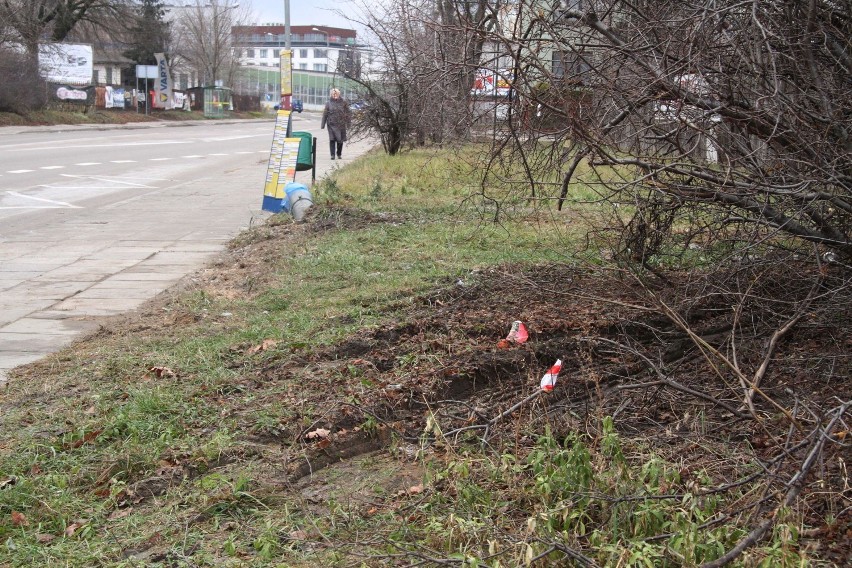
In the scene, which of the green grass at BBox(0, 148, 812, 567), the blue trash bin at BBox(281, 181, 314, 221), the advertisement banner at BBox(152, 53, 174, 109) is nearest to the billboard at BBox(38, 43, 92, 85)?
the advertisement banner at BBox(152, 53, 174, 109)

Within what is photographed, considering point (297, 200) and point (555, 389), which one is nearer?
point (555, 389)

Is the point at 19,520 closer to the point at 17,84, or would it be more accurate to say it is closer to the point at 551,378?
the point at 551,378

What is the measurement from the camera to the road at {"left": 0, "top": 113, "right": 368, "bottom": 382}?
8.02 metres

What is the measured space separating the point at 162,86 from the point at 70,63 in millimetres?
10990

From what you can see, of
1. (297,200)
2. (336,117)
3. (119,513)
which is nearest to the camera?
(119,513)

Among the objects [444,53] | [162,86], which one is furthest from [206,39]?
[444,53]

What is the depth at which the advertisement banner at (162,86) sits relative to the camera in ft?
206

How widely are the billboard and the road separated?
26.0 metres

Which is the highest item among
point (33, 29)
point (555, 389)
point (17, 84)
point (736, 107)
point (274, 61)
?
point (274, 61)

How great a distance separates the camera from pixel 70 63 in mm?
53812

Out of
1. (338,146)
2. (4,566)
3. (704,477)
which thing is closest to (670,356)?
(704,477)

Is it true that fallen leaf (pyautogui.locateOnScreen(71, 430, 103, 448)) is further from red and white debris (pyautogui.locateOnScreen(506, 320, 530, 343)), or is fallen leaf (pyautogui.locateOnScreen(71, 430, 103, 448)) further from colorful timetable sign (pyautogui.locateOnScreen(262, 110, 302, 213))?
colorful timetable sign (pyautogui.locateOnScreen(262, 110, 302, 213))

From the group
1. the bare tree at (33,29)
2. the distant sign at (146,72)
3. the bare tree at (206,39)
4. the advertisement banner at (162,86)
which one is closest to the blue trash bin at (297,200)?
the bare tree at (33,29)

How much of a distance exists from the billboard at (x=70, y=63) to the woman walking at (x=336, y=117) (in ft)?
106
